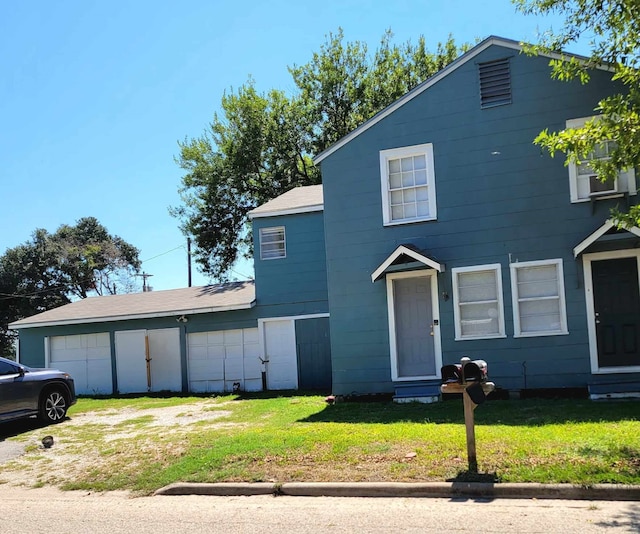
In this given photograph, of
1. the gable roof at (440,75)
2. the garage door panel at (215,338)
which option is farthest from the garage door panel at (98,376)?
the gable roof at (440,75)

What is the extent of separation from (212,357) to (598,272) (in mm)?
12289

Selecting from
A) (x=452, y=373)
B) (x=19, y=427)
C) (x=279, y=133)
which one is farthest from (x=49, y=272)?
(x=452, y=373)

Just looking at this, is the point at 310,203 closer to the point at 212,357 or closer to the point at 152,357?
the point at 212,357

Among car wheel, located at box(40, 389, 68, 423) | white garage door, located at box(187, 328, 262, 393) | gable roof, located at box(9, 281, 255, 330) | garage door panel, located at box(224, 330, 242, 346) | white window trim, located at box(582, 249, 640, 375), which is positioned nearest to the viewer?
white window trim, located at box(582, 249, 640, 375)

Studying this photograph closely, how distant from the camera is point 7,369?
12297 mm

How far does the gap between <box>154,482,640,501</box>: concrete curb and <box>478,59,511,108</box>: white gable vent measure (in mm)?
8552

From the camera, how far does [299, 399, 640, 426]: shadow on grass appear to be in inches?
367

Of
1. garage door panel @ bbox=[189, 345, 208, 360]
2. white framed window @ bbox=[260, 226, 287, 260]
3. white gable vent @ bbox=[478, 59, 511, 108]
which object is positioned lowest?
garage door panel @ bbox=[189, 345, 208, 360]

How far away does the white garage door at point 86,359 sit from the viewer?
70.1ft

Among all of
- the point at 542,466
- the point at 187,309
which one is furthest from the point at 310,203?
the point at 542,466

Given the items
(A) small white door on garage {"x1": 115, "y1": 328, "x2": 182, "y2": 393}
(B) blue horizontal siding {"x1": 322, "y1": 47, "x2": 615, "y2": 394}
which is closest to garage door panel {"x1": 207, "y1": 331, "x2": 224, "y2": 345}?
(A) small white door on garage {"x1": 115, "y1": 328, "x2": 182, "y2": 393}

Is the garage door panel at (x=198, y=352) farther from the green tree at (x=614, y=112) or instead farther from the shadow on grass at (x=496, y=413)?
the green tree at (x=614, y=112)

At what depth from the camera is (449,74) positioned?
42.4 ft

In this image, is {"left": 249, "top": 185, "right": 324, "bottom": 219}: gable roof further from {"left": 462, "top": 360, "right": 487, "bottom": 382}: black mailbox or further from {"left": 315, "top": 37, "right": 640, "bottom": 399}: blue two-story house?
{"left": 462, "top": 360, "right": 487, "bottom": 382}: black mailbox
